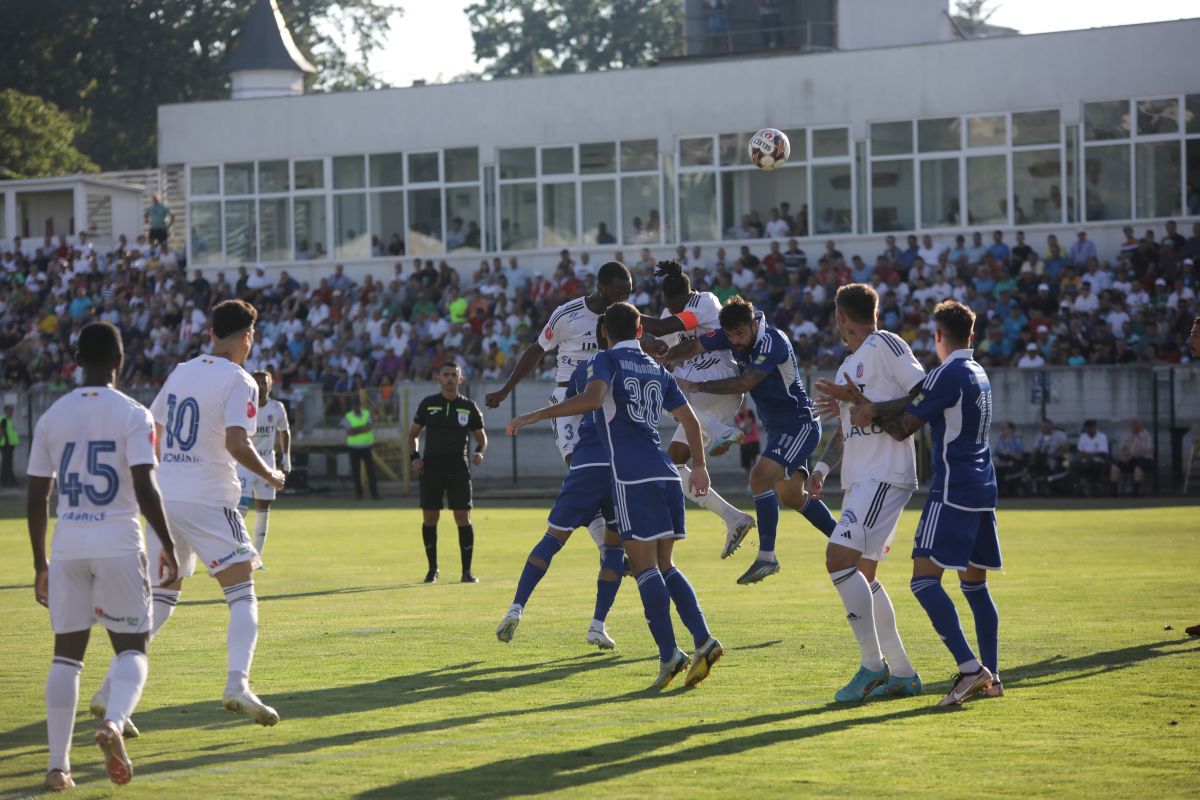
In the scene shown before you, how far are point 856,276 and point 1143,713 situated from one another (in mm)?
25657

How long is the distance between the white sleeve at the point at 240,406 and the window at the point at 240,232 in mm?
36811

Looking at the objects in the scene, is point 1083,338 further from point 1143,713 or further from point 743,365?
point 1143,713

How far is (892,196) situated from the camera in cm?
3769

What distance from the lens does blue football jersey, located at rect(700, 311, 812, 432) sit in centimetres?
1216

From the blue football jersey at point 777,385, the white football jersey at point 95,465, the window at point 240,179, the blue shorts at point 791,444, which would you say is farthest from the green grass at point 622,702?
the window at point 240,179

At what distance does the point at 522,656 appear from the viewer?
431 inches

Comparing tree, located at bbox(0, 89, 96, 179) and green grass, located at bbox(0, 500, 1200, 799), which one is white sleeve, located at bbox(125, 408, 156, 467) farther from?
tree, located at bbox(0, 89, 96, 179)

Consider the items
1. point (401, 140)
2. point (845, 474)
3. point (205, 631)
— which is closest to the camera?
point (845, 474)

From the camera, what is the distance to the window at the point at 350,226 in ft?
142

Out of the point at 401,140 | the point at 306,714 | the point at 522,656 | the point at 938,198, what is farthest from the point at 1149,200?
the point at 306,714

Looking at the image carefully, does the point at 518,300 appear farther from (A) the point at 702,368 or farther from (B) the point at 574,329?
(B) the point at 574,329

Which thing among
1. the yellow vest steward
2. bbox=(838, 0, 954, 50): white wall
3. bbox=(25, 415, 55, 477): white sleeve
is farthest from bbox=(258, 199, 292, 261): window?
bbox=(25, 415, 55, 477): white sleeve

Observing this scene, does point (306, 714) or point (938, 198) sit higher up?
point (938, 198)

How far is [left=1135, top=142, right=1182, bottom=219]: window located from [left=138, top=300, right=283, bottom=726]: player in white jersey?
3021 centimetres
